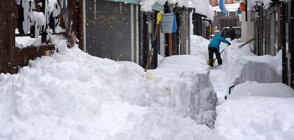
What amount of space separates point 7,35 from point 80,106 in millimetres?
1654

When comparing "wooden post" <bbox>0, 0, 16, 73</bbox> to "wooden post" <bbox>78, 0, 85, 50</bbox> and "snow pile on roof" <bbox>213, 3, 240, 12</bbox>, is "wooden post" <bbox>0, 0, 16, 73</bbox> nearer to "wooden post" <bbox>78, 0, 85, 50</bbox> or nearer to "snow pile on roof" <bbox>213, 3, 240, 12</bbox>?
"wooden post" <bbox>78, 0, 85, 50</bbox>

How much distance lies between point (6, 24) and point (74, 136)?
2237 millimetres

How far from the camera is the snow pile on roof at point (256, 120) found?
3.75 meters

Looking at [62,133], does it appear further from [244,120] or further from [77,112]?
[244,120]

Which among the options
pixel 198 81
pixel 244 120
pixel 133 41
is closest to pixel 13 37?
pixel 244 120

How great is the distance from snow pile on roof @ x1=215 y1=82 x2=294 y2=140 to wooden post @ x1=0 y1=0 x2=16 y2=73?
3.25 meters

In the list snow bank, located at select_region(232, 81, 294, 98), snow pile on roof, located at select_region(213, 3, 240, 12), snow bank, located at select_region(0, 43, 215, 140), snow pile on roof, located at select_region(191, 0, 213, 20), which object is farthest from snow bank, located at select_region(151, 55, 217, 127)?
snow pile on roof, located at select_region(213, 3, 240, 12)

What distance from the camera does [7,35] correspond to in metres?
5.01

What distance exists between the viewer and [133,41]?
10.6 meters

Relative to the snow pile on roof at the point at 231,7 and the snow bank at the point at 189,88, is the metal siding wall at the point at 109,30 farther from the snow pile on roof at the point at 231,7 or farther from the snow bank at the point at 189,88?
the snow pile on roof at the point at 231,7

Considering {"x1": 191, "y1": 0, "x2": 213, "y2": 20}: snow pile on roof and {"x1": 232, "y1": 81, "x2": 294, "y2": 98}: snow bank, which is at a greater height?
{"x1": 191, "y1": 0, "x2": 213, "y2": 20}: snow pile on roof

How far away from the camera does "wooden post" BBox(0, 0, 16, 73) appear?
192 inches

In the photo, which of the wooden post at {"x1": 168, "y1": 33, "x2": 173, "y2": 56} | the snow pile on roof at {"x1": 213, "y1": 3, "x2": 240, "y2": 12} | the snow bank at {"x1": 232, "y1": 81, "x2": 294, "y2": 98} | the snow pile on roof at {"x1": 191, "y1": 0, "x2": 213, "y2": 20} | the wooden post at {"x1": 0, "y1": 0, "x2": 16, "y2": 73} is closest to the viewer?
the wooden post at {"x1": 0, "y1": 0, "x2": 16, "y2": 73}

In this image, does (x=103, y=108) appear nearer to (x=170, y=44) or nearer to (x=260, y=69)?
(x=260, y=69)
